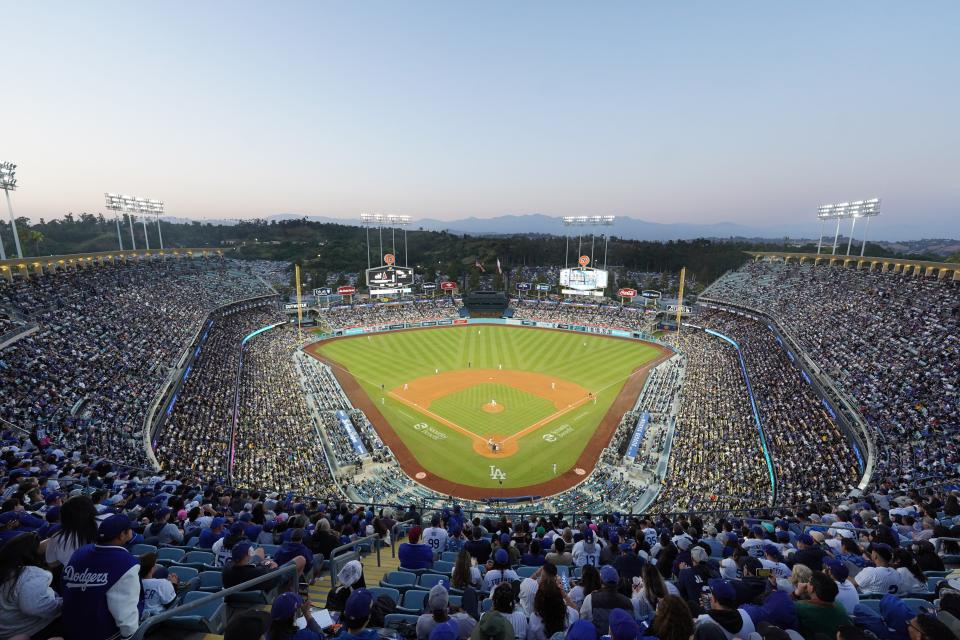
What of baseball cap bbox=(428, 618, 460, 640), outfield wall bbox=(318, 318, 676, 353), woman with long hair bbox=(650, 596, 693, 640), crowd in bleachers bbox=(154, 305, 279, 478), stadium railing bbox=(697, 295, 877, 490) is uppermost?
woman with long hair bbox=(650, 596, 693, 640)

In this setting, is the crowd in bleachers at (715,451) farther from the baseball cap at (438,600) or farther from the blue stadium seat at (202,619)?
the blue stadium seat at (202,619)

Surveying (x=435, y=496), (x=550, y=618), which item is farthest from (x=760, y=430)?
(x=550, y=618)

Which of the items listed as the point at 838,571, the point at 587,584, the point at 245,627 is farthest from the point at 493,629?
the point at 838,571

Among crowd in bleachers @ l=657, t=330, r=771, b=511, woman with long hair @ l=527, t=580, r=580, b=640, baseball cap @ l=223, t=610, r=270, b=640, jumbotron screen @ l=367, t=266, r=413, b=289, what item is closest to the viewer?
baseball cap @ l=223, t=610, r=270, b=640

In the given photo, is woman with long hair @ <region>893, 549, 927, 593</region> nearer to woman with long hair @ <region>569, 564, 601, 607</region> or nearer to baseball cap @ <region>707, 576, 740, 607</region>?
baseball cap @ <region>707, 576, 740, 607</region>

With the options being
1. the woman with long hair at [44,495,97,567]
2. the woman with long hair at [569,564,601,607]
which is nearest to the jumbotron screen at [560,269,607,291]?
the woman with long hair at [569,564,601,607]

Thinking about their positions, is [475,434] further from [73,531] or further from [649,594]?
[73,531]
